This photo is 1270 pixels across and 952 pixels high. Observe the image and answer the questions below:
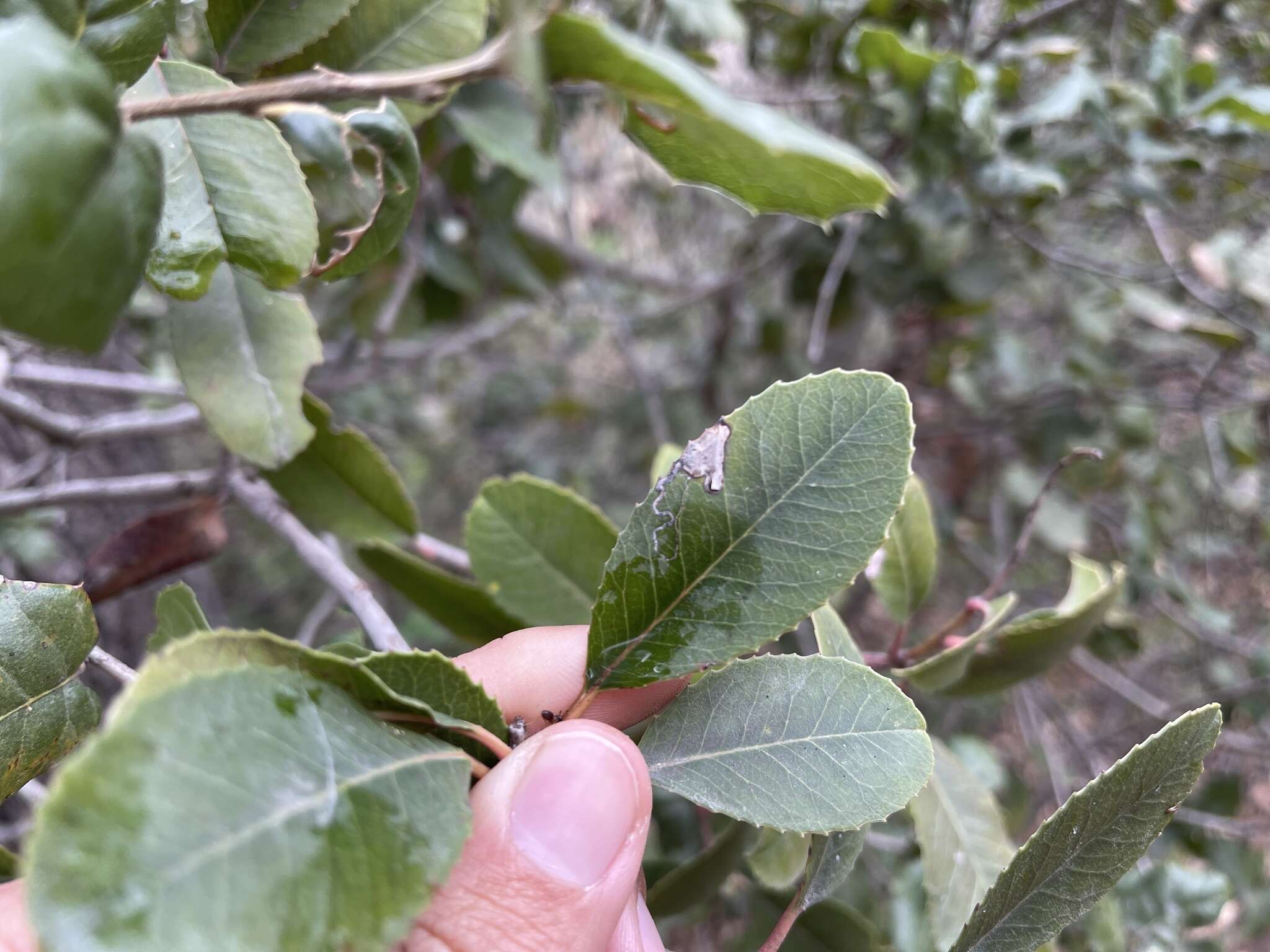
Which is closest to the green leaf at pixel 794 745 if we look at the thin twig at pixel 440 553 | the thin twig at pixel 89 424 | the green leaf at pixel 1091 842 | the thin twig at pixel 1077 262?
the green leaf at pixel 1091 842

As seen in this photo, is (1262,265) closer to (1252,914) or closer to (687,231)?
(1252,914)

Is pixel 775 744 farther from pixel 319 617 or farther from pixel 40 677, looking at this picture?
pixel 319 617

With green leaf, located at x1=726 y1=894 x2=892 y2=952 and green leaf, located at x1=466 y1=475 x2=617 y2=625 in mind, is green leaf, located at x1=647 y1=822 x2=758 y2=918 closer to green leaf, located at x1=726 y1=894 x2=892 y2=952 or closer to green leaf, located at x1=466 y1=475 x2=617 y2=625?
green leaf, located at x1=726 y1=894 x2=892 y2=952

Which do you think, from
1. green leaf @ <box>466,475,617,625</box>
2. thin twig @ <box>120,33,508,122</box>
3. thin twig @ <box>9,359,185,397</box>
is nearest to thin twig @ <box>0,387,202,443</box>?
thin twig @ <box>9,359,185,397</box>

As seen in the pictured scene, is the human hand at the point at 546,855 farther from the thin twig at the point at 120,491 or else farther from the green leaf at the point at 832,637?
the thin twig at the point at 120,491

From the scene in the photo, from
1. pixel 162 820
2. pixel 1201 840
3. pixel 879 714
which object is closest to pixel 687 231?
pixel 1201 840
